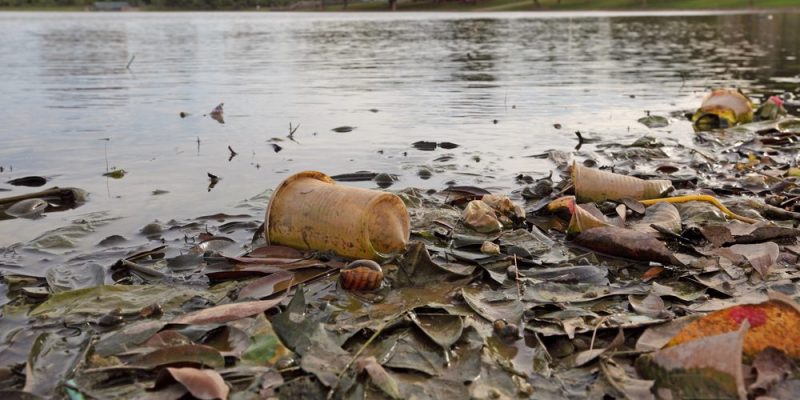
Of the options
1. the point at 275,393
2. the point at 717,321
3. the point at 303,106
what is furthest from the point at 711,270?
the point at 303,106

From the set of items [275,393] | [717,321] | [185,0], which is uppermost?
[185,0]

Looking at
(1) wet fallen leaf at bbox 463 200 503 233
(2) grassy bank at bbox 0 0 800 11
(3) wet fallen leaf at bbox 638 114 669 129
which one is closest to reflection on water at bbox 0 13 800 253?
(3) wet fallen leaf at bbox 638 114 669 129

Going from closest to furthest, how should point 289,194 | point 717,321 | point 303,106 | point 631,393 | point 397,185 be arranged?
1. point 631,393
2. point 717,321
3. point 289,194
4. point 397,185
5. point 303,106

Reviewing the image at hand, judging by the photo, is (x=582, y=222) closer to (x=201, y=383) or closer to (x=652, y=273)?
(x=652, y=273)

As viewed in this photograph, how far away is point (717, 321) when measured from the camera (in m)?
3.24

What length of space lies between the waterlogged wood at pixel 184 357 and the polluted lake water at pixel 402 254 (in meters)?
0.01

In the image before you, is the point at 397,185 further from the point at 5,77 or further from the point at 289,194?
the point at 5,77

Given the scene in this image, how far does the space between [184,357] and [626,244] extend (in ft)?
9.52

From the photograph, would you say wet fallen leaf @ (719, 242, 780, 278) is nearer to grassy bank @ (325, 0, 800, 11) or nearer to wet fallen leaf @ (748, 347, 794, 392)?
wet fallen leaf @ (748, 347, 794, 392)

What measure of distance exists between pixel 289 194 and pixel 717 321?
2853 millimetres

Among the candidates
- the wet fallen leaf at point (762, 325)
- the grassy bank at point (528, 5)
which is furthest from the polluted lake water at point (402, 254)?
the grassy bank at point (528, 5)

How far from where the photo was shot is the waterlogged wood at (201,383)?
3.01 meters

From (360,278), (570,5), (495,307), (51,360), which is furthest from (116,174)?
(570,5)

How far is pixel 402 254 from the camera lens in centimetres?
488
